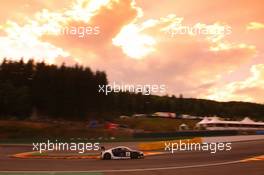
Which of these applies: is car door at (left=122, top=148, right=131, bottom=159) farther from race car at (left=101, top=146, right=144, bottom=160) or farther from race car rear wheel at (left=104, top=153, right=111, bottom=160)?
race car rear wheel at (left=104, top=153, right=111, bottom=160)

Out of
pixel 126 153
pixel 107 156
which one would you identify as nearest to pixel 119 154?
pixel 126 153

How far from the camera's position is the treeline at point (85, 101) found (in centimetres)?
2141

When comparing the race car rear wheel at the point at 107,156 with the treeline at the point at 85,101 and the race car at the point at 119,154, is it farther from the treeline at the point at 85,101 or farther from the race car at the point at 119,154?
the treeline at the point at 85,101

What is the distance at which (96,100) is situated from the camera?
2188 cm

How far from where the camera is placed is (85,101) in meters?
22.0

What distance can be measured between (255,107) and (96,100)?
10634mm

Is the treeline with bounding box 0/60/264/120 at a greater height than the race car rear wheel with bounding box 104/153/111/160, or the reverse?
the treeline with bounding box 0/60/264/120

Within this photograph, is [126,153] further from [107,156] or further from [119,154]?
[107,156]

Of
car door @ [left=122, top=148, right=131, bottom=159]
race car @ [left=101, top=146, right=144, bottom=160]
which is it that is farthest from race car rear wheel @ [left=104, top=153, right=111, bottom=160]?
car door @ [left=122, top=148, right=131, bottom=159]

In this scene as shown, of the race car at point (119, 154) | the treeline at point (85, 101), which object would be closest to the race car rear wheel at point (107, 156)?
the race car at point (119, 154)

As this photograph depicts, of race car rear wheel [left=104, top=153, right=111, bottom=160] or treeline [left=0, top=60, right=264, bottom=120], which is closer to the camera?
treeline [left=0, top=60, right=264, bottom=120]

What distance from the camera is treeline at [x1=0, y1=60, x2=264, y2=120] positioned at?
70.2ft

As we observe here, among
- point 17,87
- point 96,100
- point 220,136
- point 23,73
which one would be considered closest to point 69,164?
point 96,100

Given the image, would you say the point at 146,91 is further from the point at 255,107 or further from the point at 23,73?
the point at 23,73
